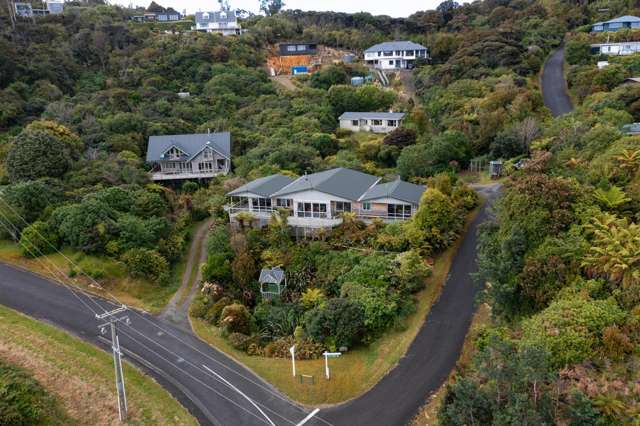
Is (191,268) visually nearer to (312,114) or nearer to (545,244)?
(545,244)

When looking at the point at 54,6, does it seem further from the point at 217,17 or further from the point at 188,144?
the point at 188,144

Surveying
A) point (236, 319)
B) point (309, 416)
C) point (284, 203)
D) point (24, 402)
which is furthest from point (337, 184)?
point (24, 402)

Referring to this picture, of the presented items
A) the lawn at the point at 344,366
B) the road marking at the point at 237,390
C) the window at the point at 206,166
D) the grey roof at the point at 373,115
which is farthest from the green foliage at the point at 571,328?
the grey roof at the point at 373,115

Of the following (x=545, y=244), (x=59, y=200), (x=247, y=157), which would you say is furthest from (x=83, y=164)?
(x=545, y=244)

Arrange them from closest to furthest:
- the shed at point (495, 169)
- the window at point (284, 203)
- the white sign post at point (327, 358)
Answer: the white sign post at point (327, 358) → the window at point (284, 203) → the shed at point (495, 169)

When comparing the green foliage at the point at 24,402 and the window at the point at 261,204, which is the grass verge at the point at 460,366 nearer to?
the green foliage at the point at 24,402

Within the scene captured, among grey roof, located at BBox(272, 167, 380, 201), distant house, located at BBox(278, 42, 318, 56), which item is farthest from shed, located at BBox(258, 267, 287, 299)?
distant house, located at BBox(278, 42, 318, 56)
